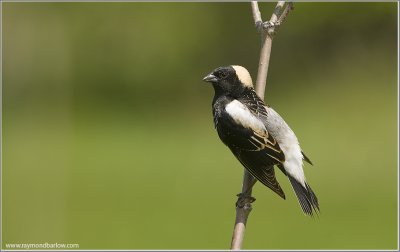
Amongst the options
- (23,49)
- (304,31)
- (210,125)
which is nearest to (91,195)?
(210,125)

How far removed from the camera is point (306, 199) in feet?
11.0

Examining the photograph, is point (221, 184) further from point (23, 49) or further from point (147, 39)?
point (23, 49)

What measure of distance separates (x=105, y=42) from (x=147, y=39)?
0.74 meters

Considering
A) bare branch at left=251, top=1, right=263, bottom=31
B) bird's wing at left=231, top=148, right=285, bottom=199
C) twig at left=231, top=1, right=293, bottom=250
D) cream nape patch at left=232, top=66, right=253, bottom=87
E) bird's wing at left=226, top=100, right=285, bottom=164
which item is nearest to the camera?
twig at left=231, top=1, right=293, bottom=250

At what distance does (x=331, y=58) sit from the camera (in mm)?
12148

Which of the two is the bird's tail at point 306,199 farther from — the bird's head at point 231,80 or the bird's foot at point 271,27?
the bird's foot at point 271,27

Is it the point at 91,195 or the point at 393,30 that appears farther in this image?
the point at 393,30

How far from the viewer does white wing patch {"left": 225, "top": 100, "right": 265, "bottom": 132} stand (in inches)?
135

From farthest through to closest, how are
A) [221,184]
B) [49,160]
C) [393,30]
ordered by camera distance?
[393,30], [49,160], [221,184]

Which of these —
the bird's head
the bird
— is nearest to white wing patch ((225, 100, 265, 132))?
the bird

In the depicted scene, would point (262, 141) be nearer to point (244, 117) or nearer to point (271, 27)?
point (244, 117)

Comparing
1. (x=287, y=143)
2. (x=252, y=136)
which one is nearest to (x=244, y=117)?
(x=252, y=136)

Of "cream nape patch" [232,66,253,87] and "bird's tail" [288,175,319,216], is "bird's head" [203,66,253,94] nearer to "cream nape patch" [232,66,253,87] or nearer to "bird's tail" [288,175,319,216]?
"cream nape patch" [232,66,253,87]

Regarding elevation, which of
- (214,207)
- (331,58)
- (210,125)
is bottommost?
(214,207)
